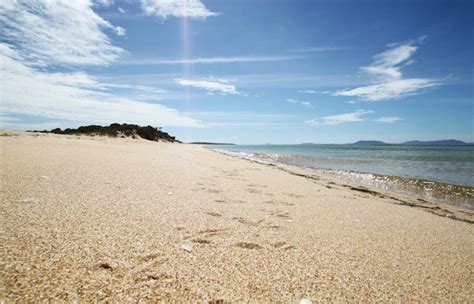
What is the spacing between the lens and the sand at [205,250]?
176cm

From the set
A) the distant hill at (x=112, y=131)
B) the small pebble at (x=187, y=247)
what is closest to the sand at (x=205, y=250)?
the small pebble at (x=187, y=247)

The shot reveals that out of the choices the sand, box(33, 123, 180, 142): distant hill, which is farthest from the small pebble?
box(33, 123, 180, 142): distant hill

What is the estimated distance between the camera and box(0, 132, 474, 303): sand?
1759 mm

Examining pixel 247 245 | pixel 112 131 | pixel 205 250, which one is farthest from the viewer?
pixel 112 131

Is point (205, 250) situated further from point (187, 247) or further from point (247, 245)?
point (247, 245)

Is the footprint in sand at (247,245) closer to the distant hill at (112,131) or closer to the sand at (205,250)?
the sand at (205,250)

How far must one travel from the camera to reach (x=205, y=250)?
242cm

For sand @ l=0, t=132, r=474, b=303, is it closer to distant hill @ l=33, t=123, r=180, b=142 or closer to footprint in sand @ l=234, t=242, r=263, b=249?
footprint in sand @ l=234, t=242, r=263, b=249

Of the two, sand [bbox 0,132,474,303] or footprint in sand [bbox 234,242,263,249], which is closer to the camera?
sand [bbox 0,132,474,303]

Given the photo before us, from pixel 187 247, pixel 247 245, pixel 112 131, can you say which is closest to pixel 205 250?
pixel 187 247

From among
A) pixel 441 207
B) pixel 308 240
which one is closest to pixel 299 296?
pixel 308 240

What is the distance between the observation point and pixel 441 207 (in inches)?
245

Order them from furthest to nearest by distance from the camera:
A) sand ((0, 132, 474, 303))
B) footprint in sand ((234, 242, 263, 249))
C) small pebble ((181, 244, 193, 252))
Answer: footprint in sand ((234, 242, 263, 249)) → small pebble ((181, 244, 193, 252)) → sand ((0, 132, 474, 303))

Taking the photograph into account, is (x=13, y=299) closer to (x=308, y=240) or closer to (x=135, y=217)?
(x=135, y=217)
